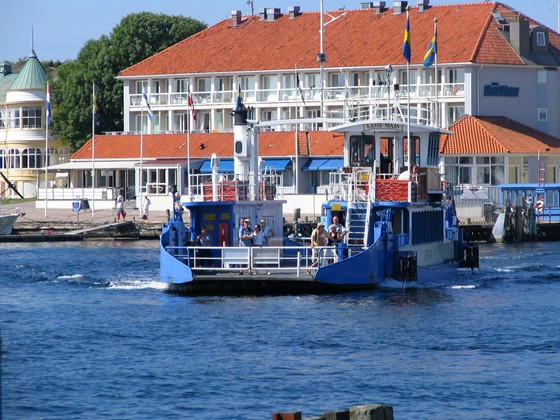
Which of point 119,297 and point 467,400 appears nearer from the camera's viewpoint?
point 467,400

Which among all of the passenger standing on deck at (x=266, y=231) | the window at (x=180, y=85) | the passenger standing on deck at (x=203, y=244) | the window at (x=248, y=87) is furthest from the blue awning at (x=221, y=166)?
the passenger standing on deck at (x=266, y=231)

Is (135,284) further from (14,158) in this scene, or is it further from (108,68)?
(14,158)

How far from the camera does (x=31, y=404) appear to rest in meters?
27.2

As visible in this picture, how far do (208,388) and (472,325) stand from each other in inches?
441

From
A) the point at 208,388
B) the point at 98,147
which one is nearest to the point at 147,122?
the point at 98,147

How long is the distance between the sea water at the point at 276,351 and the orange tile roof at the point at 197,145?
40.6 m

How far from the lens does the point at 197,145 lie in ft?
314

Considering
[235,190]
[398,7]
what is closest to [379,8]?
[398,7]

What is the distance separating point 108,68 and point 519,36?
34.7m

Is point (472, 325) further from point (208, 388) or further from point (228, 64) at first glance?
point (228, 64)

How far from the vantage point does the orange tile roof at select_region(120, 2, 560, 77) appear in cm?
9475

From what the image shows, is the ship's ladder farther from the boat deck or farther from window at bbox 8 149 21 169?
window at bbox 8 149 21 169

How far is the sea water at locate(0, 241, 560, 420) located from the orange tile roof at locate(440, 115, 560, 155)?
37458 mm

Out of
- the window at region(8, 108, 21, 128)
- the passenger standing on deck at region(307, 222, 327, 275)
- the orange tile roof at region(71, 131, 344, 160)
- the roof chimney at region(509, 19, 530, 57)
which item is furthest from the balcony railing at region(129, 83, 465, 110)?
the passenger standing on deck at region(307, 222, 327, 275)
